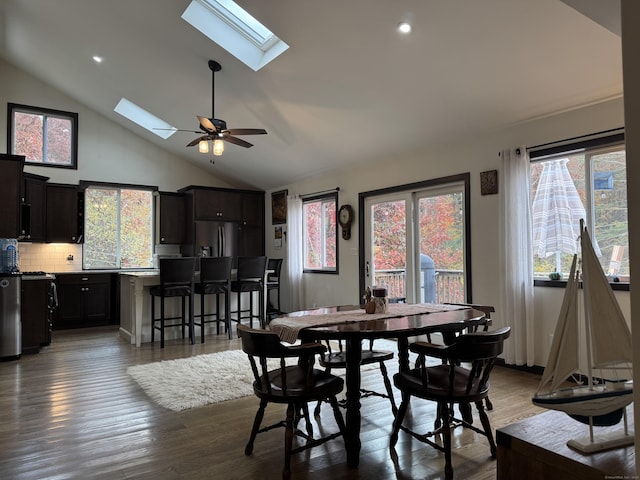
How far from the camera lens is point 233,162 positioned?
25.8ft

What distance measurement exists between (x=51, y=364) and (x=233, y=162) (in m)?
4.51

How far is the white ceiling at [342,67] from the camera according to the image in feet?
11.1

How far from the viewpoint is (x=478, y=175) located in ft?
15.5

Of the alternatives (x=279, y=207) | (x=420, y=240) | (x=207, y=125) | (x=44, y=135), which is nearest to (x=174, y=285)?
(x=207, y=125)

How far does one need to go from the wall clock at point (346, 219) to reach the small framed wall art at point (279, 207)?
66.6 inches

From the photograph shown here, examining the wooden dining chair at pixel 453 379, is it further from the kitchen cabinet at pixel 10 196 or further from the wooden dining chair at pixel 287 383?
the kitchen cabinet at pixel 10 196

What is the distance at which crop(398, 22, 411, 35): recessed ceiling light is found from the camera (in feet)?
11.6

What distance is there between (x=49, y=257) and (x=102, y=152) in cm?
208

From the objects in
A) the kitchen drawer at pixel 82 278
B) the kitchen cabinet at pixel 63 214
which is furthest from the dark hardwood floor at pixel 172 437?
the kitchen cabinet at pixel 63 214

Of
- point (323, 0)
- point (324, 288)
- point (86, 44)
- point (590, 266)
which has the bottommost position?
point (324, 288)

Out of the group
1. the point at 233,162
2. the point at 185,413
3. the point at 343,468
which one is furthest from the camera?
the point at 233,162

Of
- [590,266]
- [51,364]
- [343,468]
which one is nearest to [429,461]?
[343,468]

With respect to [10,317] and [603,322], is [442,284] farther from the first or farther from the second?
[10,317]

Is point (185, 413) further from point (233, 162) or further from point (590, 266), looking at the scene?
point (233, 162)
